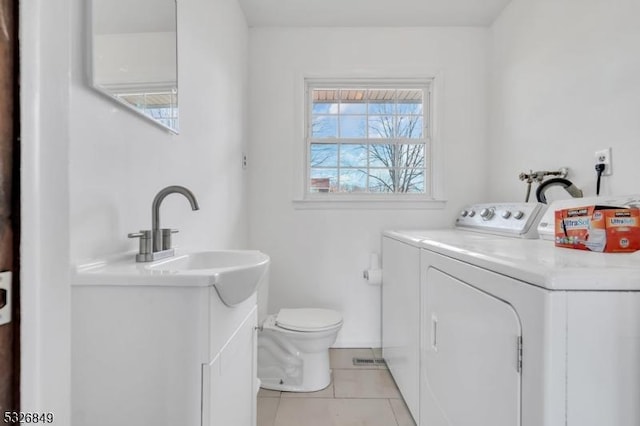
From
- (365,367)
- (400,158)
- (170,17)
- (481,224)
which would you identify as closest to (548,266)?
(481,224)

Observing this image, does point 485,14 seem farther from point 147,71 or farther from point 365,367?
point 365,367

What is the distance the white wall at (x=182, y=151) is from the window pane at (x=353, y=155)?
0.78m

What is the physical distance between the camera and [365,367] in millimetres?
2094

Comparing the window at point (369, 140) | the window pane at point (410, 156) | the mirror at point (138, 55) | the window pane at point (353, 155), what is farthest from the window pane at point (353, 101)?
the mirror at point (138, 55)

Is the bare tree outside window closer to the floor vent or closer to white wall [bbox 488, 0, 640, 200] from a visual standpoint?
white wall [bbox 488, 0, 640, 200]

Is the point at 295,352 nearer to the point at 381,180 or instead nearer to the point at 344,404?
the point at 344,404

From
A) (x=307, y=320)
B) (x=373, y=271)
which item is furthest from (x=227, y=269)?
(x=373, y=271)

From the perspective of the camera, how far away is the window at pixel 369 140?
2484 millimetres

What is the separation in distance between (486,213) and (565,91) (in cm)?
78

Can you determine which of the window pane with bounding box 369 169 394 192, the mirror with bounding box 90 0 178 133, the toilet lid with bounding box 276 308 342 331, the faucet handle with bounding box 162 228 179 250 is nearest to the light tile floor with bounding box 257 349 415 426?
the toilet lid with bounding box 276 308 342 331

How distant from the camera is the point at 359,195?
2.39 m

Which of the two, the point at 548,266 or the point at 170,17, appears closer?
the point at 548,266

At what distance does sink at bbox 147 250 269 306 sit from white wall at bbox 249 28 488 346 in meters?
1.13

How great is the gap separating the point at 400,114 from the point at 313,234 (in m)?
1.19
